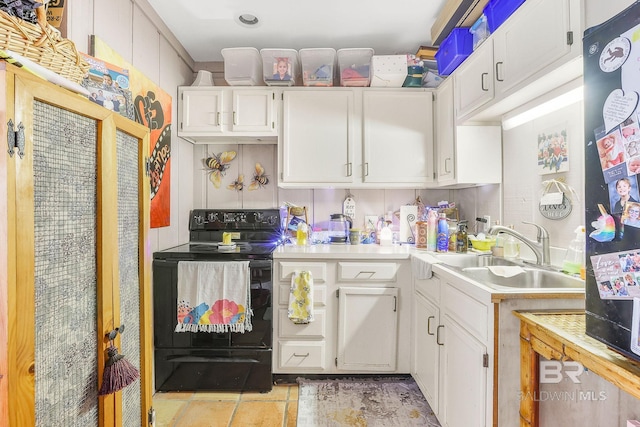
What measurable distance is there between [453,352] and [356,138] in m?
1.63

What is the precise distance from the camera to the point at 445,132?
8.13ft

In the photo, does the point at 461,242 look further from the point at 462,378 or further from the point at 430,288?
the point at 462,378

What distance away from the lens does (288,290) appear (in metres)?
2.33

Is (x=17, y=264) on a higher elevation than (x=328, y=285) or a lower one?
higher

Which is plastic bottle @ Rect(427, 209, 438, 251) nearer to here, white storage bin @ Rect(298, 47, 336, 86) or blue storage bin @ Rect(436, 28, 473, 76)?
blue storage bin @ Rect(436, 28, 473, 76)

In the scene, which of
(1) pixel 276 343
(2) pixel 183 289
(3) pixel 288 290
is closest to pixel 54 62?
(2) pixel 183 289

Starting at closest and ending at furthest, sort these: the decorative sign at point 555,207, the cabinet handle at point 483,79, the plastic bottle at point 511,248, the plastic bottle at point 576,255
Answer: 1. the plastic bottle at point 576,255
2. the decorative sign at point 555,207
3. the cabinet handle at point 483,79
4. the plastic bottle at point 511,248

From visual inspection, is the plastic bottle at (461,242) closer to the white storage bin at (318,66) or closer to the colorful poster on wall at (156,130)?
the white storage bin at (318,66)

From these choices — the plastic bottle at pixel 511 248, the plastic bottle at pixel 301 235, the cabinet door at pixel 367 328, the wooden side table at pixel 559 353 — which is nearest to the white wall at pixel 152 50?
the plastic bottle at pixel 301 235

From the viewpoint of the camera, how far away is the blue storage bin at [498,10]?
5.49ft

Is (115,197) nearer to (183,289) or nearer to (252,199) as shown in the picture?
(183,289)

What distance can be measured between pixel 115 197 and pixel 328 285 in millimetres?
1527

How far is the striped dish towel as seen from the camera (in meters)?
2.26

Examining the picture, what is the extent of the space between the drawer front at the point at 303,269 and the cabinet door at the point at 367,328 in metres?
0.16
